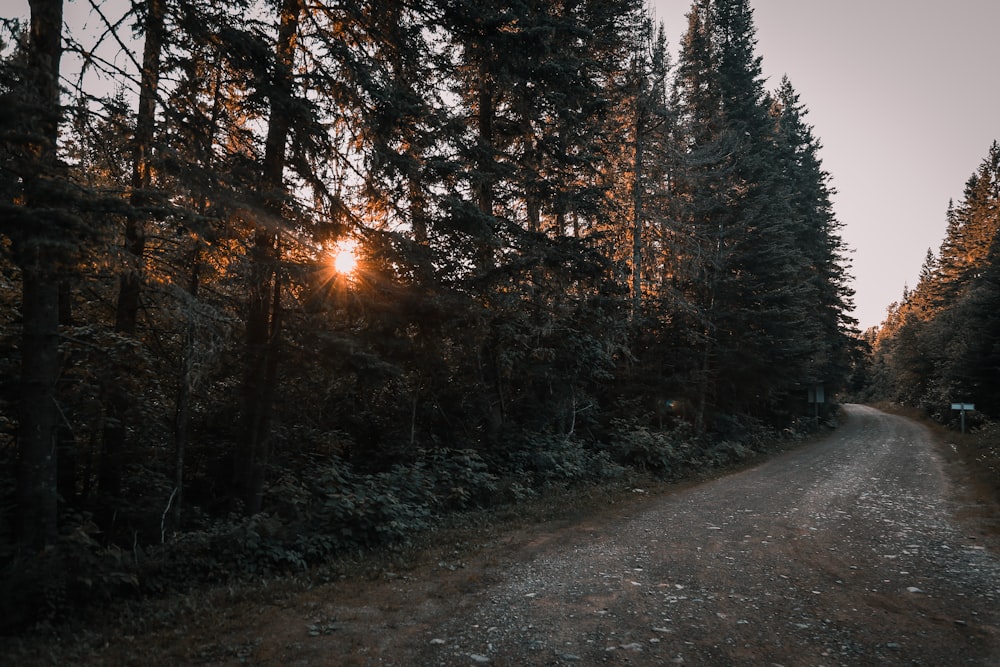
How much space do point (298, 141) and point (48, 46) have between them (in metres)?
2.95

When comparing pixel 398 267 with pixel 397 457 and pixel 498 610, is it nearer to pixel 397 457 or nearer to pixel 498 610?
pixel 397 457

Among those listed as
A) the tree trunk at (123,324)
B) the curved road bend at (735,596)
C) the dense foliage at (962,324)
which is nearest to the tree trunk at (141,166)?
the tree trunk at (123,324)

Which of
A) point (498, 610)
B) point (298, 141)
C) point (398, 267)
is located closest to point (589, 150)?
point (398, 267)

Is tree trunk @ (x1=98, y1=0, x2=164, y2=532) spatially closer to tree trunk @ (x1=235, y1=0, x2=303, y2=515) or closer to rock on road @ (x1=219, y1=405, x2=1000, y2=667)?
tree trunk @ (x1=235, y1=0, x2=303, y2=515)

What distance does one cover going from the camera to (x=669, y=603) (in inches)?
228

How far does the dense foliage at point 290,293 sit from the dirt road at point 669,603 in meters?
1.99

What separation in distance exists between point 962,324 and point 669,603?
37.9m

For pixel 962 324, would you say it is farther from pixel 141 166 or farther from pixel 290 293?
pixel 141 166

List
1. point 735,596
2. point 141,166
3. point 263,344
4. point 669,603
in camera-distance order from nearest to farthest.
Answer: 1. point 669,603
2. point 735,596
3. point 141,166
4. point 263,344

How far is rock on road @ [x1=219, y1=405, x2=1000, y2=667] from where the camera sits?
4.68 metres

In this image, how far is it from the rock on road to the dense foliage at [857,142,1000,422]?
25123mm

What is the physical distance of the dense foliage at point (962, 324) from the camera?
28.0 metres

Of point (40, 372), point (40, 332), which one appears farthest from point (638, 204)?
point (40, 372)

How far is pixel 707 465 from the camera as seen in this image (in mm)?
17406
